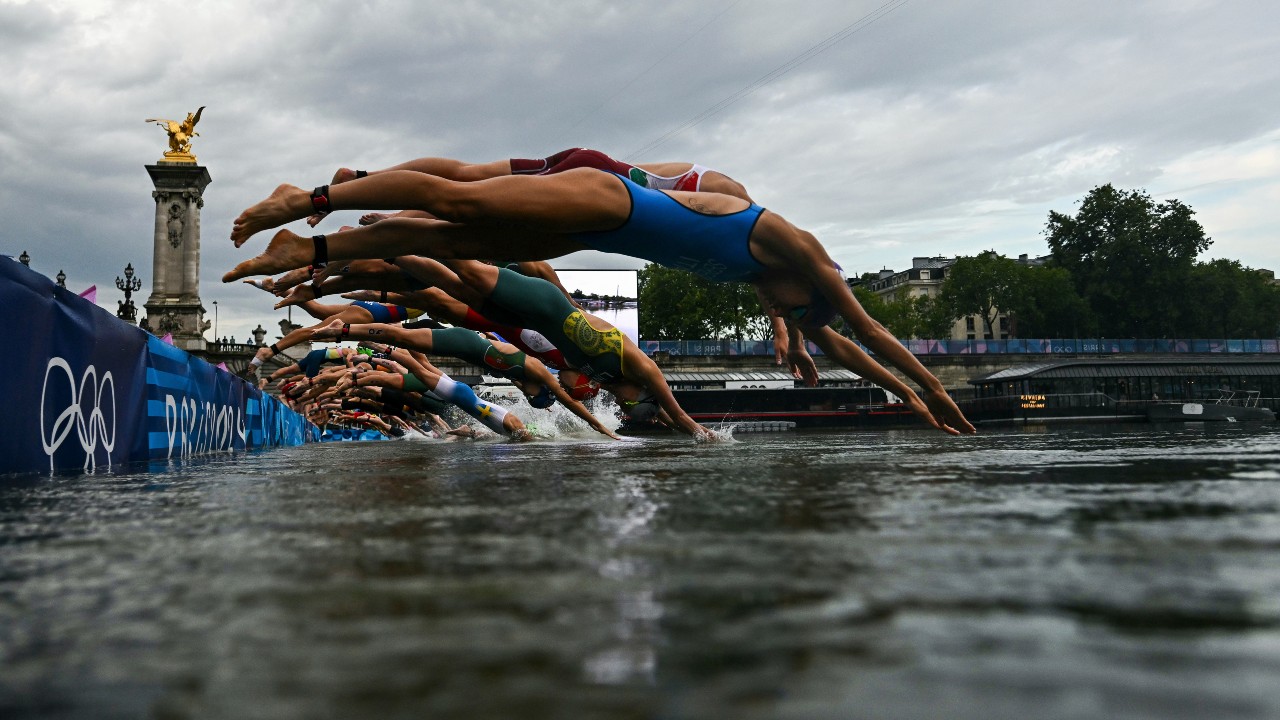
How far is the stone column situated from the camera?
54.1 metres

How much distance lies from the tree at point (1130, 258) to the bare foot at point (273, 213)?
7214 cm

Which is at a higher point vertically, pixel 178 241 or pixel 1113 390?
pixel 178 241

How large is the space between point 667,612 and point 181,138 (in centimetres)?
6437

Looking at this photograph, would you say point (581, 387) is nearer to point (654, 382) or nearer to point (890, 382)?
point (654, 382)

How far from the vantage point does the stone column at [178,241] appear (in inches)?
2130

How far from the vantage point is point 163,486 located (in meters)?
3.14

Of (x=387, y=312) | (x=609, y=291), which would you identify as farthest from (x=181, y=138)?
(x=387, y=312)

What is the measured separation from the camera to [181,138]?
56469mm

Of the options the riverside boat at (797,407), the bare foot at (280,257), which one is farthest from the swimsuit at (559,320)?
the riverside boat at (797,407)

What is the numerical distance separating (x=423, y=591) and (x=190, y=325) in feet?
193

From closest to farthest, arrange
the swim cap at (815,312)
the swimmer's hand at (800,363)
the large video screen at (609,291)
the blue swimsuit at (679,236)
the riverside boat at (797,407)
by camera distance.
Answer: the blue swimsuit at (679,236), the swim cap at (815,312), the swimmer's hand at (800,363), the riverside boat at (797,407), the large video screen at (609,291)

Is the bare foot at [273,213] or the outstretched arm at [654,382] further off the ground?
the bare foot at [273,213]

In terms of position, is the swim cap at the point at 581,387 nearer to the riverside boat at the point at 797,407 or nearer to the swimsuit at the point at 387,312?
the swimsuit at the point at 387,312

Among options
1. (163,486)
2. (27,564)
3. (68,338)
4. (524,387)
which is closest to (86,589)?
(27,564)
